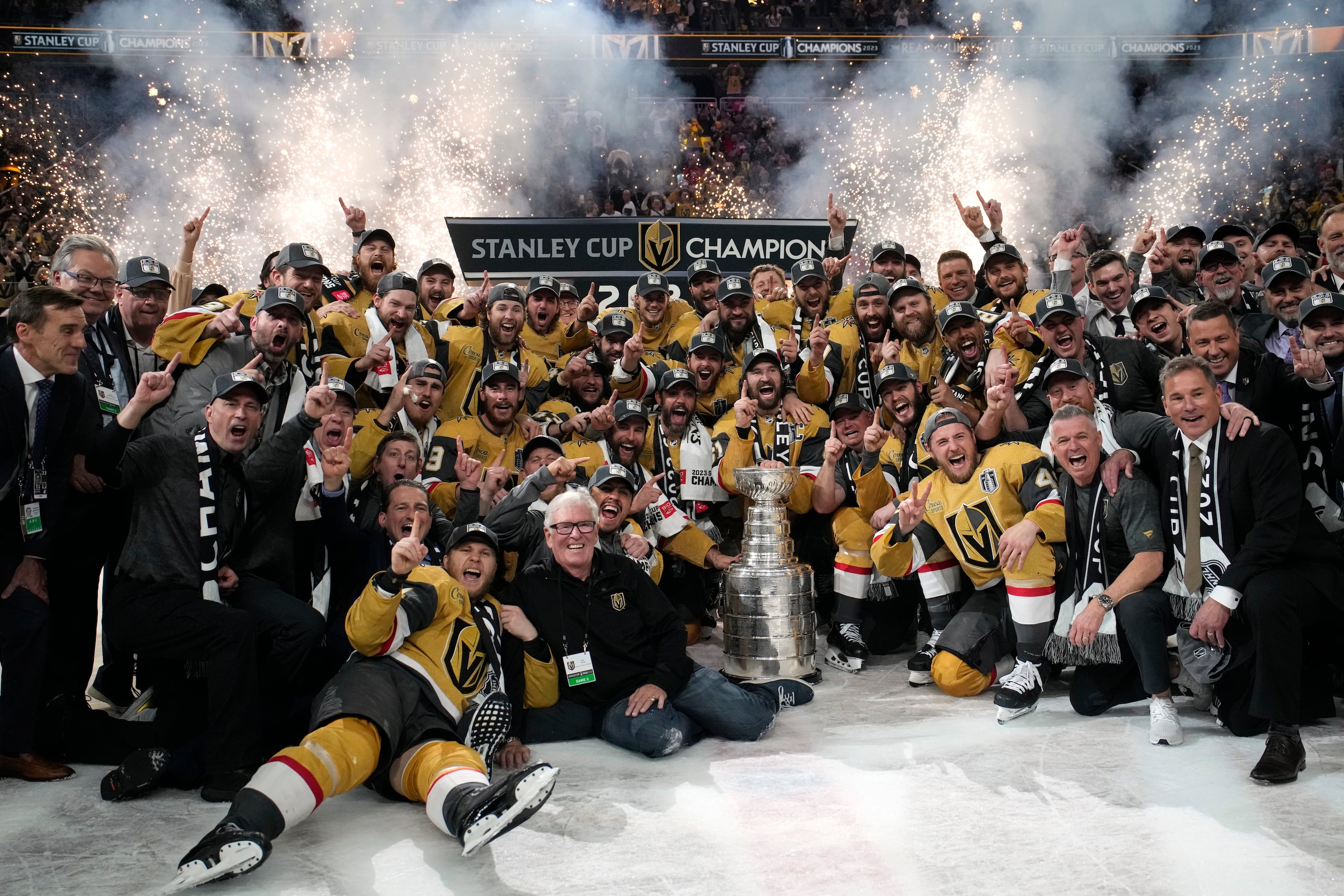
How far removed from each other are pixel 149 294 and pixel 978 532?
372cm

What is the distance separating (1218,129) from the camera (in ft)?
51.6

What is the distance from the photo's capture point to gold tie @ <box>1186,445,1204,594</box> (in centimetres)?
393

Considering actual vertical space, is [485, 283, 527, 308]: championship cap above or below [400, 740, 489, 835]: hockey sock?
above

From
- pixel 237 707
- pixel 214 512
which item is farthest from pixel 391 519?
pixel 237 707

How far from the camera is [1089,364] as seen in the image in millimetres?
5152

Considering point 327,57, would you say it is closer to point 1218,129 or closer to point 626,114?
point 626,114

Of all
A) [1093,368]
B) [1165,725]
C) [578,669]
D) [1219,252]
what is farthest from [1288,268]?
[578,669]

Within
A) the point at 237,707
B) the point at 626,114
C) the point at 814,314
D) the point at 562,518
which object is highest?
the point at 626,114

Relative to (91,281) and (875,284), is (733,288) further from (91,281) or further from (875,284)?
(91,281)

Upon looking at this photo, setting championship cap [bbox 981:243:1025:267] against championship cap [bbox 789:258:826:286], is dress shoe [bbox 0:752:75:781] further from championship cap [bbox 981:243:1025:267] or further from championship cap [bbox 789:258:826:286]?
championship cap [bbox 981:243:1025:267]

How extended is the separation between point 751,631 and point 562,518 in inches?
48.4

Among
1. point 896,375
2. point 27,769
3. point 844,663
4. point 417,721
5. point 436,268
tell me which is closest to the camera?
point 417,721

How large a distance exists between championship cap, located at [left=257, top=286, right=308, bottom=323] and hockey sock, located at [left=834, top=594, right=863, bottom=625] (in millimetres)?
2887

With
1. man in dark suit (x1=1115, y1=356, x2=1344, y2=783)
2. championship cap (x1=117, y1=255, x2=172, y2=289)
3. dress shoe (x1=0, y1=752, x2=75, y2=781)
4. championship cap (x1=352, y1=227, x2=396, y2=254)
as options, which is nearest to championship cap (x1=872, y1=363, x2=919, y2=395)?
man in dark suit (x1=1115, y1=356, x2=1344, y2=783)
